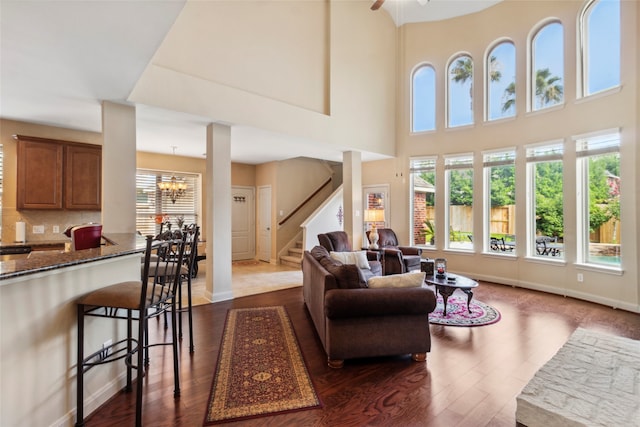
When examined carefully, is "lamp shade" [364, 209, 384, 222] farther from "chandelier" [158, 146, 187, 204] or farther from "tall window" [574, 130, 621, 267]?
"chandelier" [158, 146, 187, 204]

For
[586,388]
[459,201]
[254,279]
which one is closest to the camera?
[586,388]

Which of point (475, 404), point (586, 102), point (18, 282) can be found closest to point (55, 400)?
point (18, 282)

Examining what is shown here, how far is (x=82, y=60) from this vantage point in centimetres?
256

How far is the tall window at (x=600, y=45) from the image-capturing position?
4.44 meters

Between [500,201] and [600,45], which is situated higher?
[600,45]

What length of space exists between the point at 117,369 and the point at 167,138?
414cm

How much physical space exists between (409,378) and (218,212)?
338 centimetres

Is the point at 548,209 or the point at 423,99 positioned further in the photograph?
the point at 423,99

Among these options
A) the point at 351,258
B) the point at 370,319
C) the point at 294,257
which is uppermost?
the point at 351,258

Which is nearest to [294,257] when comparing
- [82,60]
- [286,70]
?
[286,70]

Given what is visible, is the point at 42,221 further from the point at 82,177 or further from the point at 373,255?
the point at 373,255

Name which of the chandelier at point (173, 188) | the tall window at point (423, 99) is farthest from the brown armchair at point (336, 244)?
the chandelier at point (173, 188)

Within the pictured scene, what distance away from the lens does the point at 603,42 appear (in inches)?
181

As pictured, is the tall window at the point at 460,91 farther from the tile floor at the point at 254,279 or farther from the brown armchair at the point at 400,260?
the tile floor at the point at 254,279
